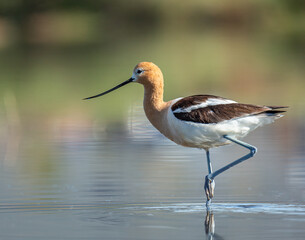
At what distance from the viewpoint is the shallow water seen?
291 inches

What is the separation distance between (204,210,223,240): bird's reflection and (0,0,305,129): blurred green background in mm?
6203

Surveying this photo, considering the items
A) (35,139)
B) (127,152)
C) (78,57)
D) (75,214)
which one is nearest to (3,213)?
(75,214)

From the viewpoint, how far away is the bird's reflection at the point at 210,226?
279 inches

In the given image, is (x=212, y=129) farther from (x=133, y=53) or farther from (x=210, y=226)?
(x=133, y=53)

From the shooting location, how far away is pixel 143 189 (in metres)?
8.94

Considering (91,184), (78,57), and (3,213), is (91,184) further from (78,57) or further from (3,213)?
(78,57)

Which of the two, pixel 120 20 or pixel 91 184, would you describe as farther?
pixel 120 20

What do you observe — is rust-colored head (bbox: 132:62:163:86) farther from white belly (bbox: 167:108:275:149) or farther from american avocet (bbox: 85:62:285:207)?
white belly (bbox: 167:108:275:149)

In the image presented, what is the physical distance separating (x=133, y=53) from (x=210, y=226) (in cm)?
2160

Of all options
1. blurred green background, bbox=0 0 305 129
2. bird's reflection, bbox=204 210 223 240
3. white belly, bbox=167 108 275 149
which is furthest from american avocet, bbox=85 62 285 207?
blurred green background, bbox=0 0 305 129

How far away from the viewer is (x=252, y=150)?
28.6 ft

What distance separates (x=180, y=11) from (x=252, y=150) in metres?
43.3

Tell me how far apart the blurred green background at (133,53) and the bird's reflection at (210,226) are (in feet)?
20.4

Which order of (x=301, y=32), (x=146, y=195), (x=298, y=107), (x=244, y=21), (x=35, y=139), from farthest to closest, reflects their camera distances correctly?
(x=244, y=21), (x=301, y=32), (x=298, y=107), (x=35, y=139), (x=146, y=195)
